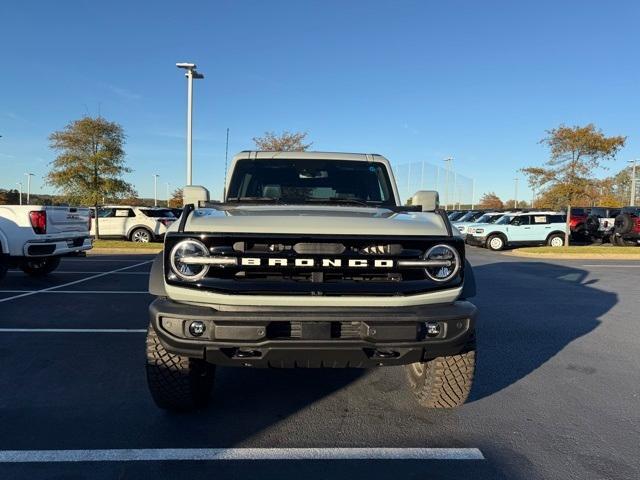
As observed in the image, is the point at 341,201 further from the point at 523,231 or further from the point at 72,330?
the point at 523,231

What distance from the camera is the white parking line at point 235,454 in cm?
298

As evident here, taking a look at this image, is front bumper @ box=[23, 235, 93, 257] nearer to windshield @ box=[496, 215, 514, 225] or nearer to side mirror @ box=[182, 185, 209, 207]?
side mirror @ box=[182, 185, 209, 207]

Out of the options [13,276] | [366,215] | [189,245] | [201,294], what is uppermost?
[366,215]

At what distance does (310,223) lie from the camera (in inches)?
123

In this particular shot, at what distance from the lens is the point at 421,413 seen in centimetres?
372

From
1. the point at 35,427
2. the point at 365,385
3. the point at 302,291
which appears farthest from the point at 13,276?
the point at 302,291

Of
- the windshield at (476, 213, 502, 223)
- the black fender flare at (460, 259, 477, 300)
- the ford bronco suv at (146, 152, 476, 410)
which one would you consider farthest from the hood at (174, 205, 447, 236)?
the windshield at (476, 213, 502, 223)

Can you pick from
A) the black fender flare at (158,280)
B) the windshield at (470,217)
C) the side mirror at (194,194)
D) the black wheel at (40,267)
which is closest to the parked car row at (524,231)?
the windshield at (470,217)

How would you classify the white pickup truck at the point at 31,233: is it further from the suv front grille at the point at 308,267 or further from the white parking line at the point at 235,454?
the suv front grille at the point at 308,267

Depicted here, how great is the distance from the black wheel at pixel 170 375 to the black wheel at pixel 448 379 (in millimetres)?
1600

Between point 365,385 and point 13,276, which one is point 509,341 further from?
point 13,276

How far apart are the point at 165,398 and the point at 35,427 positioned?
852 millimetres

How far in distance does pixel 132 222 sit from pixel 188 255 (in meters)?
18.8

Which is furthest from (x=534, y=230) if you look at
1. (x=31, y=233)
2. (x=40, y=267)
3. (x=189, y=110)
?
(x=31, y=233)
